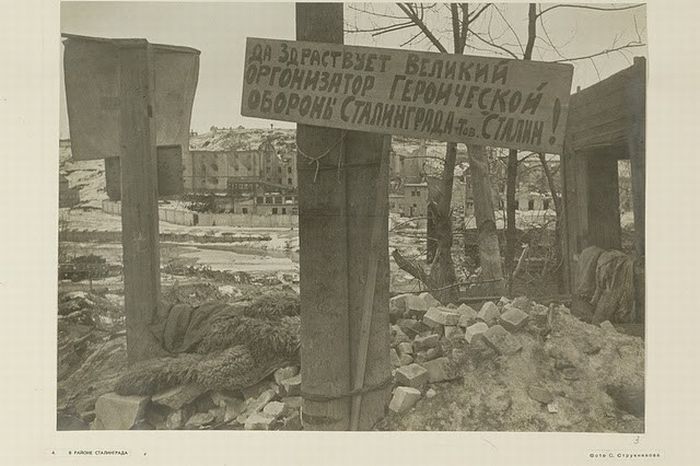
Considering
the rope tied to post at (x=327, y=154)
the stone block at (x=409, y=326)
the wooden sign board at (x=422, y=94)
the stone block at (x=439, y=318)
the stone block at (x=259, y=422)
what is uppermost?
the wooden sign board at (x=422, y=94)

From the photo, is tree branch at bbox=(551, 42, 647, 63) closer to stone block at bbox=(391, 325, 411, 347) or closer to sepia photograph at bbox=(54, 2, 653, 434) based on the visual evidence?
sepia photograph at bbox=(54, 2, 653, 434)

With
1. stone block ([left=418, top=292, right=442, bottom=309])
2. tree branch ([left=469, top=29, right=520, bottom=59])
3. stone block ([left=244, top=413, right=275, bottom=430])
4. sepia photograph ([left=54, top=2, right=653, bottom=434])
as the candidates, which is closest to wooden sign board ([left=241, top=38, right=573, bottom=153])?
sepia photograph ([left=54, top=2, right=653, bottom=434])

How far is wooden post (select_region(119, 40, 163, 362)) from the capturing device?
1.74 m

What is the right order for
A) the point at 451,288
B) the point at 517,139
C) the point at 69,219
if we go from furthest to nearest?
the point at 451,288 → the point at 69,219 → the point at 517,139

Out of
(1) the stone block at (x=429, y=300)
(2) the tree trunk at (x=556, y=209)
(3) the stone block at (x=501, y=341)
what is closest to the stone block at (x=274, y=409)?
(1) the stone block at (x=429, y=300)

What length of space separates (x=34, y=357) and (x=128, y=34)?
0.96 metres

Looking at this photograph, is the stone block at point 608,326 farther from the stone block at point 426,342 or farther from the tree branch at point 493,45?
the tree branch at point 493,45

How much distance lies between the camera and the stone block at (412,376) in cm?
171

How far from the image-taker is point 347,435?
1.70m

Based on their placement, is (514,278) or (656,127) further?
(514,278)

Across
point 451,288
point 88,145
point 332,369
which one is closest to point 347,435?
point 332,369

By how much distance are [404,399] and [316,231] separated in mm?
534

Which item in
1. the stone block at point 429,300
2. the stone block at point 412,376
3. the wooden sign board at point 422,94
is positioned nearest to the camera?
the wooden sign board at point 422,94

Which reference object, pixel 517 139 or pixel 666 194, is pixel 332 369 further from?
pixel 666 194
